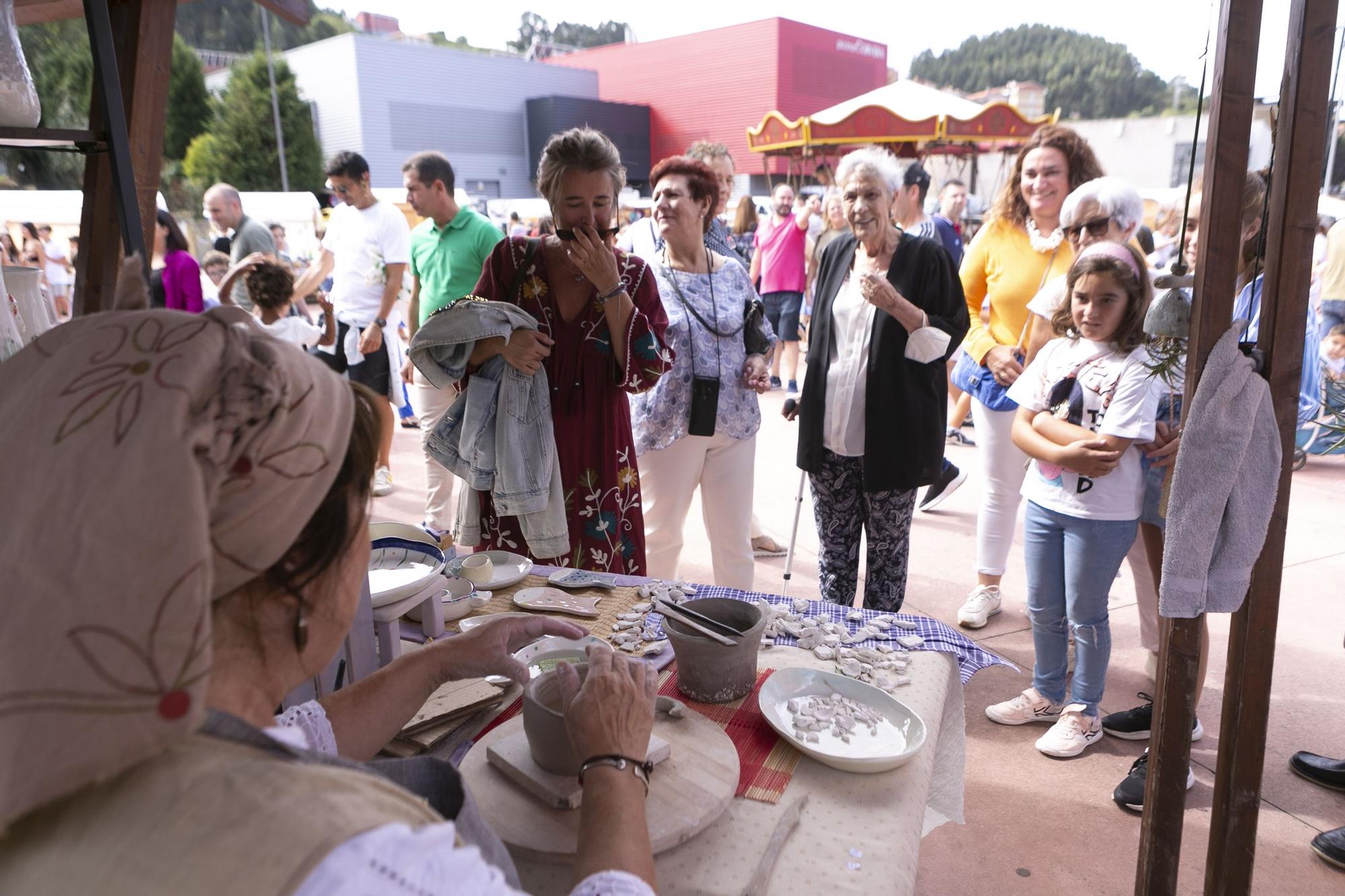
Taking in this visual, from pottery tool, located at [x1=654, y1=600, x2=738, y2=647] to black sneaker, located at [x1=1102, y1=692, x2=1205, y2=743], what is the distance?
203 centimetres

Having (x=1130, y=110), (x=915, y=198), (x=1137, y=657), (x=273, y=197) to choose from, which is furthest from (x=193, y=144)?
(x=1130, y=110)

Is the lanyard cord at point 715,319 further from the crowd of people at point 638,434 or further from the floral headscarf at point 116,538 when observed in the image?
the floral headscarf at point 116,538

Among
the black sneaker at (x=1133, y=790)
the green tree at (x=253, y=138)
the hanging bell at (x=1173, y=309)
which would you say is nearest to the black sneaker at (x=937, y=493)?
the black sneaker at (x=1133, y=790)

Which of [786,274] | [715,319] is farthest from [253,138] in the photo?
[715,319]

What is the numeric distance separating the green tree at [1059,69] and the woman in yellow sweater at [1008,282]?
6000cm

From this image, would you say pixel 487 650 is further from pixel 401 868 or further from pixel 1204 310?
pixel 1204 310

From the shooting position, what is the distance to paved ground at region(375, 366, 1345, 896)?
213cm

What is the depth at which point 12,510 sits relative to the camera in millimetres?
586

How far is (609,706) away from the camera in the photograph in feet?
3.39

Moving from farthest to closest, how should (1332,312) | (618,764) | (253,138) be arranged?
(253,138), (1332,312), (618,764)

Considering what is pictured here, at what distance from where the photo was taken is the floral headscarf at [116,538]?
1.81ft

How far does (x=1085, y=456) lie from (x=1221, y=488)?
0.85 m

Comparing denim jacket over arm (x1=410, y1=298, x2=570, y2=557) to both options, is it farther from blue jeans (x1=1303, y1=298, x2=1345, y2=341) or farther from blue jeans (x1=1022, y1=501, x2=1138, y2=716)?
blue jeans (x1=1303, y1=298, x2=1345, y2=341)

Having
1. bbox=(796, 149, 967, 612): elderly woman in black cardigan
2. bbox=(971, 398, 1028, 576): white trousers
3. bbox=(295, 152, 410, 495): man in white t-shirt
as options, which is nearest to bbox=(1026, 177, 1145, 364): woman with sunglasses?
bbox=(796, 149, 967, 612): elderly woman in black cardigan
